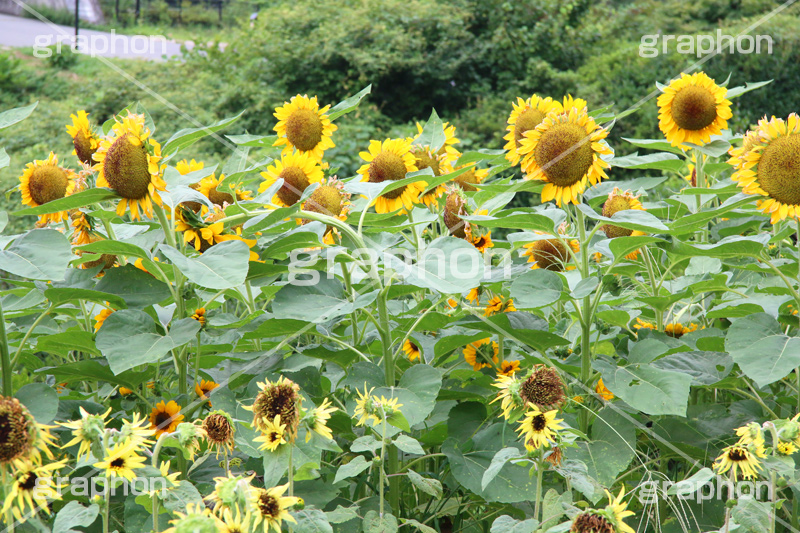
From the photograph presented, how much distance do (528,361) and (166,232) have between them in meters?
0.97

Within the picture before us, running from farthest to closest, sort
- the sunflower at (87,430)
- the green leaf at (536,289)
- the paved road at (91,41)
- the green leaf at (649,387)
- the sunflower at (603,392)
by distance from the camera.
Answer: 1. the paved road at (91,41)
2. the sunflower at (603,392)
3. the green leaf at (536,289)
4. the green leaf at (649,387)
5. the sunflower at (87,430)

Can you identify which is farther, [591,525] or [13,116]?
[13,116]

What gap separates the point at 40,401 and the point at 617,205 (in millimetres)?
1645

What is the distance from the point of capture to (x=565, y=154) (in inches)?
63.7

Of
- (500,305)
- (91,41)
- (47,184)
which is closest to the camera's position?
(47,184)

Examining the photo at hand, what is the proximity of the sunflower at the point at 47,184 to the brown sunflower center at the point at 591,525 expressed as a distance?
5.13 feet

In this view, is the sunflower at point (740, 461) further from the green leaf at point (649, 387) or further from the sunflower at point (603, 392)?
the sunflower at point (603, 392)

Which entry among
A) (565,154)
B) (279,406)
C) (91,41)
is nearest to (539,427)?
(279,406)

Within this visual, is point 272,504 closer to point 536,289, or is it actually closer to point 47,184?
point 536,289

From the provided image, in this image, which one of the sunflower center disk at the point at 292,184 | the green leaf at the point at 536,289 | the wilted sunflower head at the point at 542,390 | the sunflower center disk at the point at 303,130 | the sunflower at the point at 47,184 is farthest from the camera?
the sunflower center disk at the point at 303,130

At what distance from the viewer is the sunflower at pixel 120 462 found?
1070 millimetres

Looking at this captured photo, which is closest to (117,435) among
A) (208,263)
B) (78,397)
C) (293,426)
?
(293,426)

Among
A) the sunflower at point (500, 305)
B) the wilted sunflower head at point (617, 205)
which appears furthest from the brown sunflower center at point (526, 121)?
the sunflower at point (500, 305)

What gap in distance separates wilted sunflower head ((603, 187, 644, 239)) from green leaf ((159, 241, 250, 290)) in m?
1.15
